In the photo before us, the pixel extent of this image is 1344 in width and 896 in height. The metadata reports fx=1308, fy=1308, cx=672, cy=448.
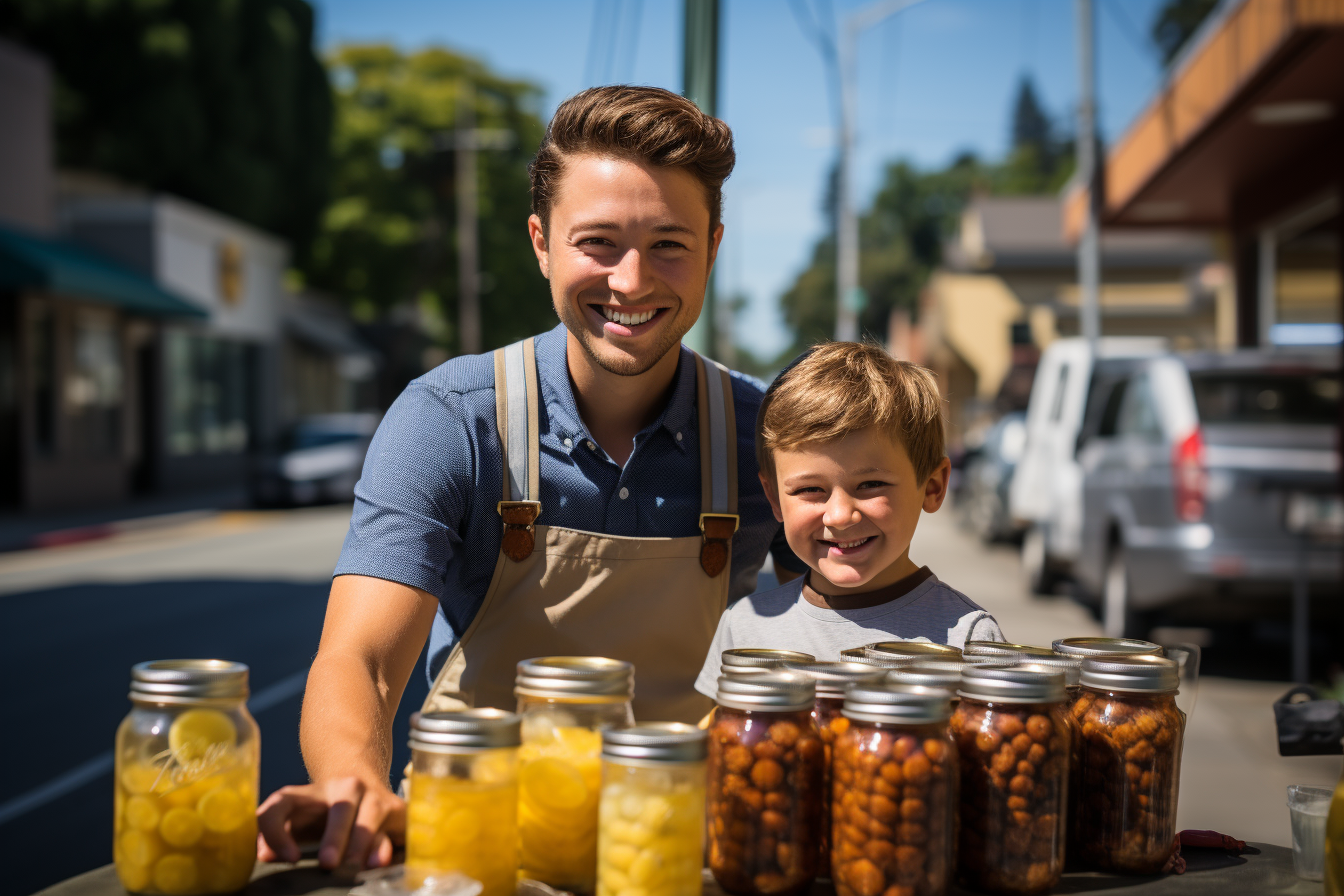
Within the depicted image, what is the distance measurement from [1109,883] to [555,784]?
79 cm

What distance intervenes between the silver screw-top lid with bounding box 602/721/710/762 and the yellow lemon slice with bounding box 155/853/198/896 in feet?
1.87

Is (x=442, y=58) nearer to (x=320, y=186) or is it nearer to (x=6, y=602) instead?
(x=320, y=186)

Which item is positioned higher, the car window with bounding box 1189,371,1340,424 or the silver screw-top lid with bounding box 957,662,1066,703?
the car window with bounding box 1189,371,1340,424

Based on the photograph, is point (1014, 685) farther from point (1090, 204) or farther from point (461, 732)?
point (1090, 204)

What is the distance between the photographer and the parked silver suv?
7.70 m

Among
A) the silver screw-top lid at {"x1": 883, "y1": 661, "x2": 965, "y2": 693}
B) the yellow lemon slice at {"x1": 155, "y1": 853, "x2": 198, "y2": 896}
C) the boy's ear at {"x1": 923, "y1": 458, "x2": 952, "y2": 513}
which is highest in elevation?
the boy's ear at {"x1": 923, "y1": 458, "x2": 952, "y2": 513}

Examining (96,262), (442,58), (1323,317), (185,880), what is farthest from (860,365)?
(442,58)

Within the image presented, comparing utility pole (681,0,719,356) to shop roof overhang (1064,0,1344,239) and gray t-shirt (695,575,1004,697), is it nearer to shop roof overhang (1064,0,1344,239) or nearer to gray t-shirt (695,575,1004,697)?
gray t-shirt (695,575,1004,697)

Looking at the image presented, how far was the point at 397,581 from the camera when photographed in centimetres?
242

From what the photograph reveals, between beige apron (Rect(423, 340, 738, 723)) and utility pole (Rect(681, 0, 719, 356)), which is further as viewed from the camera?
utility pole (Rect(681, 0, 719, 356))

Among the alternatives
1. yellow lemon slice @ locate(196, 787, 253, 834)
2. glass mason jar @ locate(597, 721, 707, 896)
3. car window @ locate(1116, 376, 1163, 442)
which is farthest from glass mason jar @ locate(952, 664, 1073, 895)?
car window @ locate(1116, 376, 1163, 442)

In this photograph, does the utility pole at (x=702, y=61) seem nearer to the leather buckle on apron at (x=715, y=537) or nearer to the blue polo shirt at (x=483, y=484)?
the blue polo shirt at (x=483, y=484)

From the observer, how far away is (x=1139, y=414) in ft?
29.3

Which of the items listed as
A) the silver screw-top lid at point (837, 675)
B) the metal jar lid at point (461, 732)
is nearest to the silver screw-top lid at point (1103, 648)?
the silver screw-top lid at point (837, 675)
